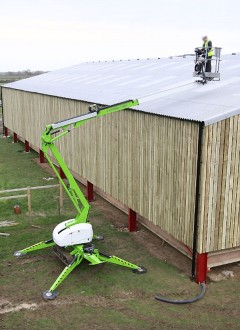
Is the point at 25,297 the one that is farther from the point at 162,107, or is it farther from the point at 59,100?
the point at 59,100

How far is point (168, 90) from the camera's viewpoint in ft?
58.4

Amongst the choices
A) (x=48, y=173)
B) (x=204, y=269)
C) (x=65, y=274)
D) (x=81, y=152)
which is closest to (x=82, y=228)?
(x=65, y=274)

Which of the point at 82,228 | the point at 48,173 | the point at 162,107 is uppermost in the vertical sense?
the point at 162,107

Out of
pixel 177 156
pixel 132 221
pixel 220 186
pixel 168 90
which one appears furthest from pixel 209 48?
pixel 132 221

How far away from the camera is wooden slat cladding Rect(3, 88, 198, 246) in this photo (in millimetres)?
13312

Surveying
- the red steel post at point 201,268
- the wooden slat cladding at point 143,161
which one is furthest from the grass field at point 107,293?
the wooden slat cladding at point 143,161

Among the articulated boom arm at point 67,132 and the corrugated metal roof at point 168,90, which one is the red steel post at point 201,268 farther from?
the corrugated metal roof at point 168,90

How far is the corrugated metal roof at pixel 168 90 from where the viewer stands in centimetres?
1345

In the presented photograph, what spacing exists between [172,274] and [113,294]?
2.39m

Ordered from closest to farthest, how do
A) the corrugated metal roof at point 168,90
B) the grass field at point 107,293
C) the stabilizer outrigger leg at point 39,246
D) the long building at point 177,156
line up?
the grass field at point 107,293 < the long building at point 177,156 < the corrugated metal roof at point 168,90 < the stabilizer outrigger leg at point 39,246

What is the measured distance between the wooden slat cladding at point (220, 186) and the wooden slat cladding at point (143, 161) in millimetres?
454

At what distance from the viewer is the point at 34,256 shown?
624 inches

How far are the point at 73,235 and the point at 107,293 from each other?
2.28 meters

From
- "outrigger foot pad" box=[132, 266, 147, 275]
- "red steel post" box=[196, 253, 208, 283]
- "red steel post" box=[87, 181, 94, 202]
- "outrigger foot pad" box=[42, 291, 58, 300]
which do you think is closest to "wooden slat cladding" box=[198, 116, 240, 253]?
"red steel post" box=[196, 253, 208, 283]
